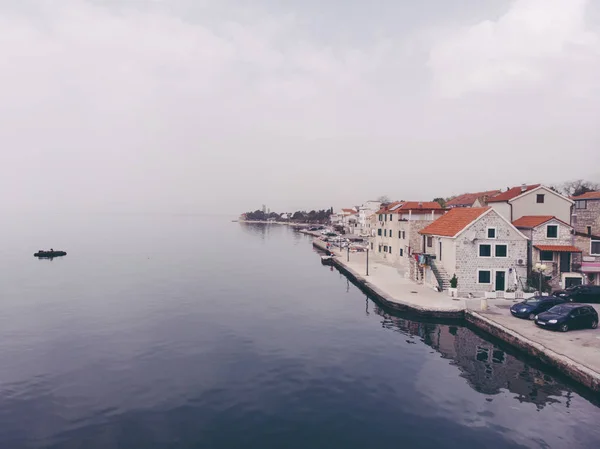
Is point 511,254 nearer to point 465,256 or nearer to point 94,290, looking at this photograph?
point 465,256

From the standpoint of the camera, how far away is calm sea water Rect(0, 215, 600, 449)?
1841 cm

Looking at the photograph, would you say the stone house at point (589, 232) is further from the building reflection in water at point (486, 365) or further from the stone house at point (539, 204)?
the building reflection in water at point (486, 365)

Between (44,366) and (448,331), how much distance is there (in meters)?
31.8

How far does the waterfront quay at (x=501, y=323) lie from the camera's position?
23.6 m

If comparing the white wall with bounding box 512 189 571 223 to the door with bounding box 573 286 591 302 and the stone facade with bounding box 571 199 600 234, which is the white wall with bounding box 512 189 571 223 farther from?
the door with bounding box 573 286 591 302

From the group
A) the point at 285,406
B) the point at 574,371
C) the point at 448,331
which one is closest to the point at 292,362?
the point at 285,406

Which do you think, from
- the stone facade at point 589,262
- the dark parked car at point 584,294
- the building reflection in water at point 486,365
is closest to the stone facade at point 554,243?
the stone facade at point 589,262

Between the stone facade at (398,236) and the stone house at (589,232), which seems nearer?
the stone house at (589,232)

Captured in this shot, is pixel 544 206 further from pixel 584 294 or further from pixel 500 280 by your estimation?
pixel 500 280

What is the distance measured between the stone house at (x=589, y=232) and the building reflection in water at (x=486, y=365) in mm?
19542

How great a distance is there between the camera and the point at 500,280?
136 ft

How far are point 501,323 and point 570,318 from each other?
188 inches

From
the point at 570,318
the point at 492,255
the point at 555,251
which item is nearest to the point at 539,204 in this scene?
the point at 555,251

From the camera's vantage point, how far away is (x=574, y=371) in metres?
22.8
